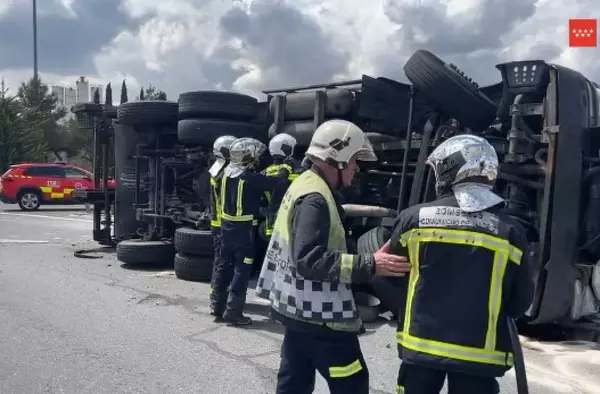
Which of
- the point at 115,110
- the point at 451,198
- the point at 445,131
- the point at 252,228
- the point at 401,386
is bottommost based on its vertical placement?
the point at 401,386

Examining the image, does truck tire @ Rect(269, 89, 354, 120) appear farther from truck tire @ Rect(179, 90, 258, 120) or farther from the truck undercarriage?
truck tire @ Rect(179, 90, 258, 120)

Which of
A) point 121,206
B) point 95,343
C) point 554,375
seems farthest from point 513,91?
point 121,206

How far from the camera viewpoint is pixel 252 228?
5.75 metres

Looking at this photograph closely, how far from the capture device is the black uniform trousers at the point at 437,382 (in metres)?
2.34

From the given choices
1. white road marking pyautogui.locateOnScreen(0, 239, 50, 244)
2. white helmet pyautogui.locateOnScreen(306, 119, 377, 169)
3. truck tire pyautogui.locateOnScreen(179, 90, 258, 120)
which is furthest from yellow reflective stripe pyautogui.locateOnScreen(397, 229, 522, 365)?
white road marking pyautogui.locateOnScreen(0, 239, 50, 244)

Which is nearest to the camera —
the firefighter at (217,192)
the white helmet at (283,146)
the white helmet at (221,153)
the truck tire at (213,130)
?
the firefighter at (217,192)

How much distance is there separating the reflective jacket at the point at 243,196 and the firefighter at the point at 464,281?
337cm

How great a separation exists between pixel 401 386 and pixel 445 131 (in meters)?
3.57

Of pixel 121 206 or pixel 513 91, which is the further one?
pixel 121 206

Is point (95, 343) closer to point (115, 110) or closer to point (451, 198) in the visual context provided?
point (451, 198)

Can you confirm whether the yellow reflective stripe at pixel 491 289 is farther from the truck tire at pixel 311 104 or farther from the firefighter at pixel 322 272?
the truck tire at pixel 311 104

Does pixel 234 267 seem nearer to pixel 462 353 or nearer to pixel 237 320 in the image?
pixel 237 320

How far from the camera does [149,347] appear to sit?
4.89 metres

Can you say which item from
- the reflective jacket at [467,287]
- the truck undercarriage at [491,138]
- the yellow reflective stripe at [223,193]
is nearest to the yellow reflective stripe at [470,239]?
the reflective jacket at [467,287]
